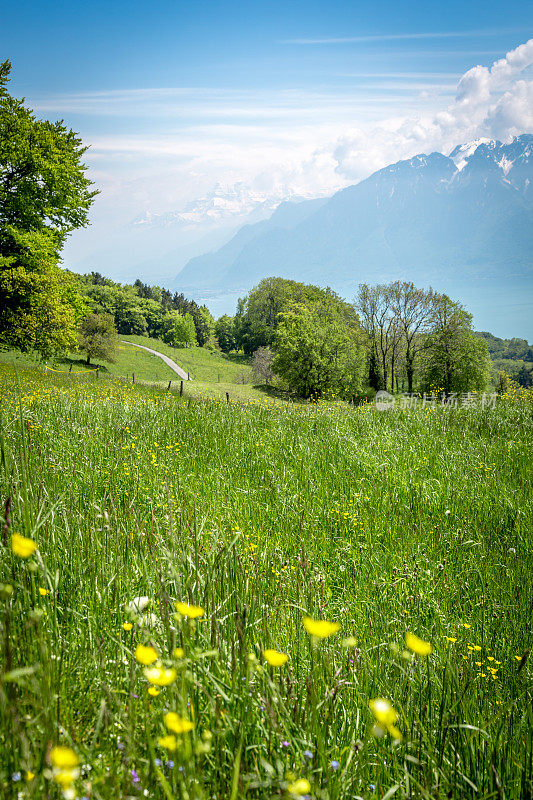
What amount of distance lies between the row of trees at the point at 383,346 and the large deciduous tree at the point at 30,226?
23440mm

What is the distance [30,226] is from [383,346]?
168 ft

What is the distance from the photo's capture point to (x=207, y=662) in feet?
5.69

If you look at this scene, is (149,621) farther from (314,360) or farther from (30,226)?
(314,360)

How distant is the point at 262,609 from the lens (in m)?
Answer: 2.42

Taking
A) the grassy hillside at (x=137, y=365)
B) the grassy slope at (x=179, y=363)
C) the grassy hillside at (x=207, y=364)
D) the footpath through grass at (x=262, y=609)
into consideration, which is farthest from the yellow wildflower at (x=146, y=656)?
the grassy hillside at (x=207, y=364)

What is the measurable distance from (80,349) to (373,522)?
2080 inches

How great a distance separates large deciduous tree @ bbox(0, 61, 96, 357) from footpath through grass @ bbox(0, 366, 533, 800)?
69.5 feet

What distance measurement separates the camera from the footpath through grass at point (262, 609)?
1261 mm

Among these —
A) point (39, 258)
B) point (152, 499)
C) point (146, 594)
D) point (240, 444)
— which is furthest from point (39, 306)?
point (146, 594)

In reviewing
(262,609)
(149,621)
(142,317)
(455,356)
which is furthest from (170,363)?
(149,621)

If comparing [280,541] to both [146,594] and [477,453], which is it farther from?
[477,453]

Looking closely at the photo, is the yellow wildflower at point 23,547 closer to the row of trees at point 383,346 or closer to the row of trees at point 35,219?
the row of trees at point 35,219

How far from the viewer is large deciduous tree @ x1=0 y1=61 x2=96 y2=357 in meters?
25.6

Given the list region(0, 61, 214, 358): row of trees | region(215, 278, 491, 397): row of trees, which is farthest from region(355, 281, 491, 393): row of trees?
region(0, 61, 214, 358): row of trees
